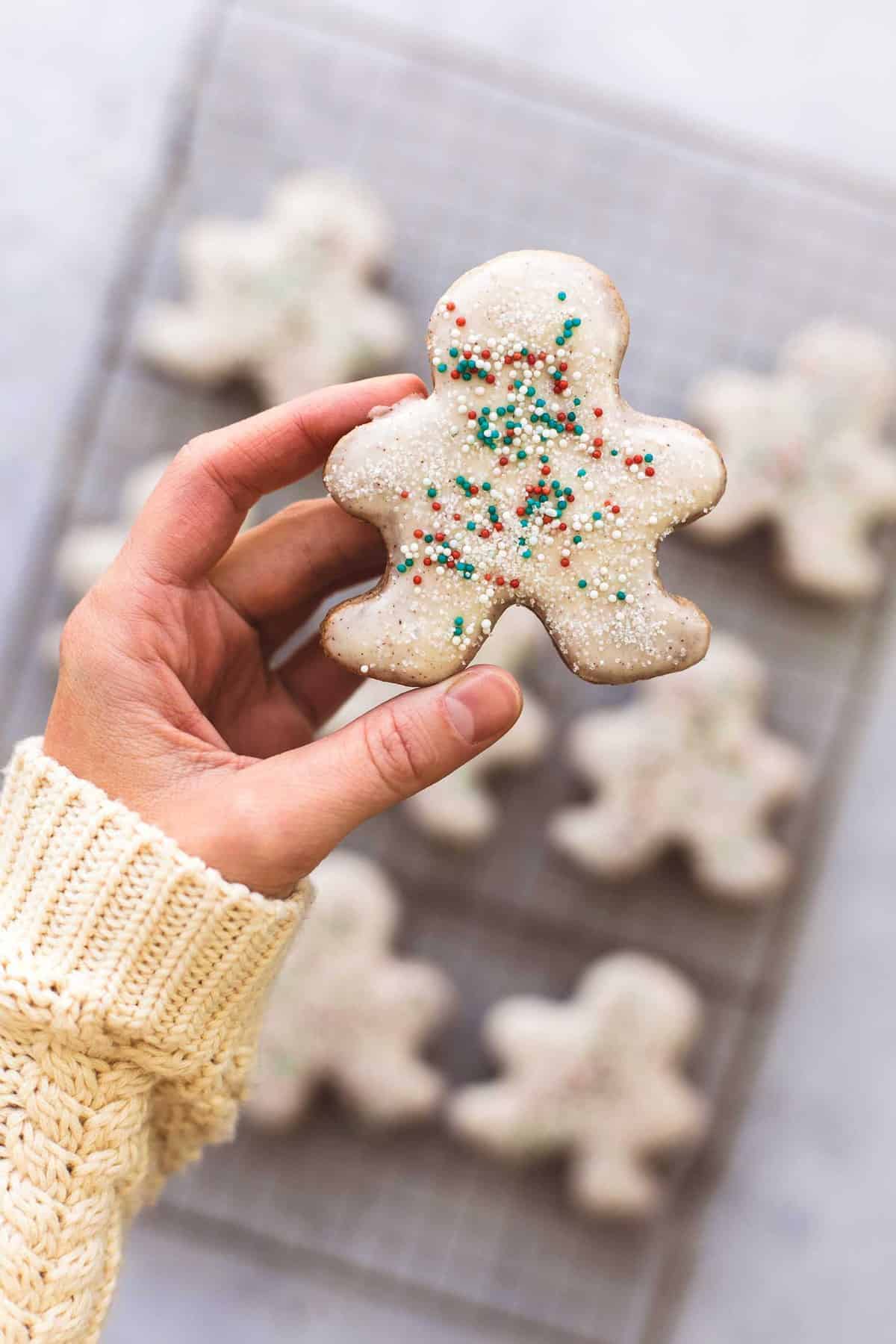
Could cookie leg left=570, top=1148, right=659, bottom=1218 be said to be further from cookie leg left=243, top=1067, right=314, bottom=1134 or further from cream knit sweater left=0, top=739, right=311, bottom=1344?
cream knit sweater left=0, top=739, right=311, bottom=1344

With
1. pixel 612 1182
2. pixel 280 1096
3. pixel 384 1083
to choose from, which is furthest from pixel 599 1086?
pixel 280 1096

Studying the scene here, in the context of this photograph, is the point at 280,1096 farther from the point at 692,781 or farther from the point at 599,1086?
the point at 692,781

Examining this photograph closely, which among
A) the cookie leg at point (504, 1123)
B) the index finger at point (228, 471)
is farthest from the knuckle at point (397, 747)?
the cookie leg at point (504, 1123)

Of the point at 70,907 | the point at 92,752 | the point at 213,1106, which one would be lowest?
the point at 213,1106

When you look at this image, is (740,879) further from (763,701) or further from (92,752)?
(92,752)

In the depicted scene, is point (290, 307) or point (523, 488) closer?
point (523, 488)

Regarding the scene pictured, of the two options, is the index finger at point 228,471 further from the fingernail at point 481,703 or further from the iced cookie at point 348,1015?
the iced cookie at point 348,1015

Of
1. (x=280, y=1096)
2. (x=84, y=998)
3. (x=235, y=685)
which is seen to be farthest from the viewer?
(x=280, y=1096)

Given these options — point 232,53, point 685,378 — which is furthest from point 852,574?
point 232,53
